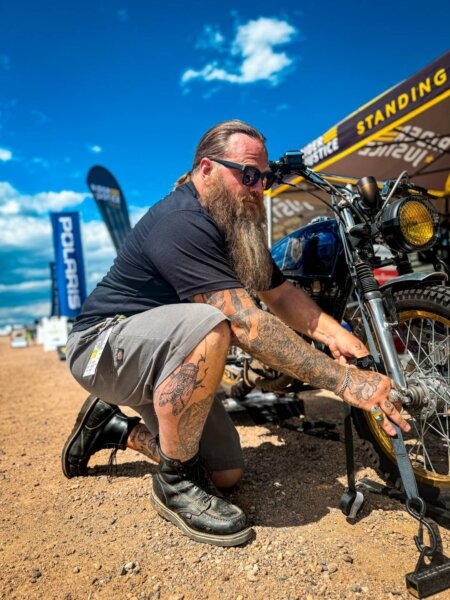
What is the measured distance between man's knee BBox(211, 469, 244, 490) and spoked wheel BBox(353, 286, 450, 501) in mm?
569

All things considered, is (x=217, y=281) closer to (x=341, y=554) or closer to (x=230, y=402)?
(x=341, y=554)

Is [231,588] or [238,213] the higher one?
[238,213]

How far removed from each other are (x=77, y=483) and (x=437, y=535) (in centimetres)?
153

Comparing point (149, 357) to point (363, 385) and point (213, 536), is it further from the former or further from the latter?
point (363, 385)

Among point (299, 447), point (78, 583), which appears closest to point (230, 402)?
point (299, 447)

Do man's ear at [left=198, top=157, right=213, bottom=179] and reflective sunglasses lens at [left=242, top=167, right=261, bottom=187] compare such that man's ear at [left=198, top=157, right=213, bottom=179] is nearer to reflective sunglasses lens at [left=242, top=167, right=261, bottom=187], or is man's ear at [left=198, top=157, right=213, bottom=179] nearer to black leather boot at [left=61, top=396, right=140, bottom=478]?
reflective sunglasses lens at [left=242, top=167, right=261, bottom=187]

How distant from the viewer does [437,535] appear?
1.25m

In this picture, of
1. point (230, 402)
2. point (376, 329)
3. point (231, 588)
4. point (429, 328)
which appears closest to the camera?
point (231, 588)

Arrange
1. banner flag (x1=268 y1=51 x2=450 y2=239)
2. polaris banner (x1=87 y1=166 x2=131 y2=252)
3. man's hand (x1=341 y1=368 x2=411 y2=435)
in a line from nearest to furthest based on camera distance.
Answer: man's hand (x1=341 y1=368 x2=411 y2=435)
banner flag (x1=268 y1=51 x2=450 y2=239)
polaris banner (x1=87 y1=166 x2=131 y2=252)

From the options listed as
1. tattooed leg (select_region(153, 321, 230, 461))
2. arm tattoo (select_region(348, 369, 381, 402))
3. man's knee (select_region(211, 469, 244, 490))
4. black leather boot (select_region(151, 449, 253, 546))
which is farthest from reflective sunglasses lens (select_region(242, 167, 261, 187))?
man's knee (select_region(211, 469, 244, 490))

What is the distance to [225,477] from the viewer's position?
183 cm

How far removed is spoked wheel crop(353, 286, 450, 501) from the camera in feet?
5.12

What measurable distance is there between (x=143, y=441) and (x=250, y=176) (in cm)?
126

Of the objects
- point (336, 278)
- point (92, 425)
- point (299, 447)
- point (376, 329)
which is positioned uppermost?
point (336, 278)
